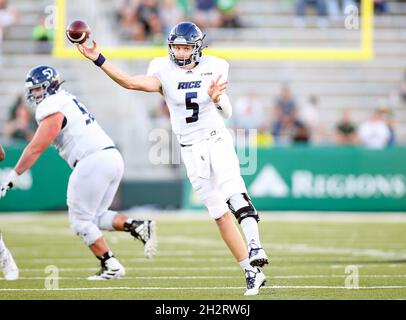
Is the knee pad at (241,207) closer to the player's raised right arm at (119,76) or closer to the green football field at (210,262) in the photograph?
the green football field at (210,262)

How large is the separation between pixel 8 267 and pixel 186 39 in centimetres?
238

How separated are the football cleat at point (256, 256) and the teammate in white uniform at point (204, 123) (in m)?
0.15

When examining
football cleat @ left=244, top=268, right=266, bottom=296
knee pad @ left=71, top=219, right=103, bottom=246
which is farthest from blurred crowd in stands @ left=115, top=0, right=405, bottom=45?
football cleat @ left=244, top=268, right=266, bottom=296

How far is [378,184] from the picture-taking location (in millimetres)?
17172

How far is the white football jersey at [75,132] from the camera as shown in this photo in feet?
28.1

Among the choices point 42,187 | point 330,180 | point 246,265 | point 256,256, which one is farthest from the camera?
point 330,180

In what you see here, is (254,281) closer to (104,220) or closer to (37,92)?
(104,220)

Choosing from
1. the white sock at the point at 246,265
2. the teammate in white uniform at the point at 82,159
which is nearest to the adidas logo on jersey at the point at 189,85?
the teammate in white uniform at the point at 82,159

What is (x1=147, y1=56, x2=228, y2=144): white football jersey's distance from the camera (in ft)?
25.5

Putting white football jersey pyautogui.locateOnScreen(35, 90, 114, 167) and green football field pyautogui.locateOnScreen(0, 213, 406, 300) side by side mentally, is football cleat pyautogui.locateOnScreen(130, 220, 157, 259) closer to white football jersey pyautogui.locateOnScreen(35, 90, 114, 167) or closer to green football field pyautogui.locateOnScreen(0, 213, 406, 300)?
green football field pyautogui.locateOnScreen(0, 213, 406, 300)

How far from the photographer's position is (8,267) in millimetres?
8508

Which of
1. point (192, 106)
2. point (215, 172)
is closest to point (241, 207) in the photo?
point (215, 172)
